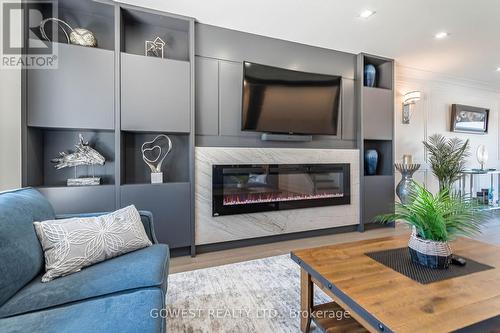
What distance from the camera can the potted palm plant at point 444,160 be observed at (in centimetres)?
385

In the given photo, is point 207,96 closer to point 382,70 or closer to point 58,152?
point 58,152

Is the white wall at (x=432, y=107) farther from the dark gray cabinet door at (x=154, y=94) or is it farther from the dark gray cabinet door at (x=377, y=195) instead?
the dark gray cabinet door at (x=154, y=94)

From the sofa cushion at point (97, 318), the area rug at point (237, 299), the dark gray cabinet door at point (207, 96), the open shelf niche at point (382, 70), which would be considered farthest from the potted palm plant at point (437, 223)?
the open shelf niche at point (382, 70)

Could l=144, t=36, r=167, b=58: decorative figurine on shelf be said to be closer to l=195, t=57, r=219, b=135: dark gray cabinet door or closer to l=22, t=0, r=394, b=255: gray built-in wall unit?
l=22, t=0, r=394, b=255: gray built-in wall unit

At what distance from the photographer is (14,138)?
79.3 inches

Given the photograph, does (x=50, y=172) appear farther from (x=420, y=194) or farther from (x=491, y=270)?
(x=491, y=270)

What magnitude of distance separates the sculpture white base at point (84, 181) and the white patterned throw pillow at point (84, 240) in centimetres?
111

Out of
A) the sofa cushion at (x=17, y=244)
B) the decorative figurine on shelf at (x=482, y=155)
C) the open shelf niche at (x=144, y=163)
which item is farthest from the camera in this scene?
the decorative figurine on shelf at (x=482, y=155)

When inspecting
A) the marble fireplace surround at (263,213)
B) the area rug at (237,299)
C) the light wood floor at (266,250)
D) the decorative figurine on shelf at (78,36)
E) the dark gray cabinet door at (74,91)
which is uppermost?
the decorative figurine on shelf at (78,36)

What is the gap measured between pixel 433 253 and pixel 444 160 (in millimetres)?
3554

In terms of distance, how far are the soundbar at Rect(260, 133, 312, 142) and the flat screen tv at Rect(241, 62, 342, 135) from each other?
0.20 ft

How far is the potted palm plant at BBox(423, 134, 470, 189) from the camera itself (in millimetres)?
3848

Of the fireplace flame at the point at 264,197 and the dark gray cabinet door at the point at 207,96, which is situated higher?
the dark gray cabinet door at the point at 207,96

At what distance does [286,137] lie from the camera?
3078 mm
